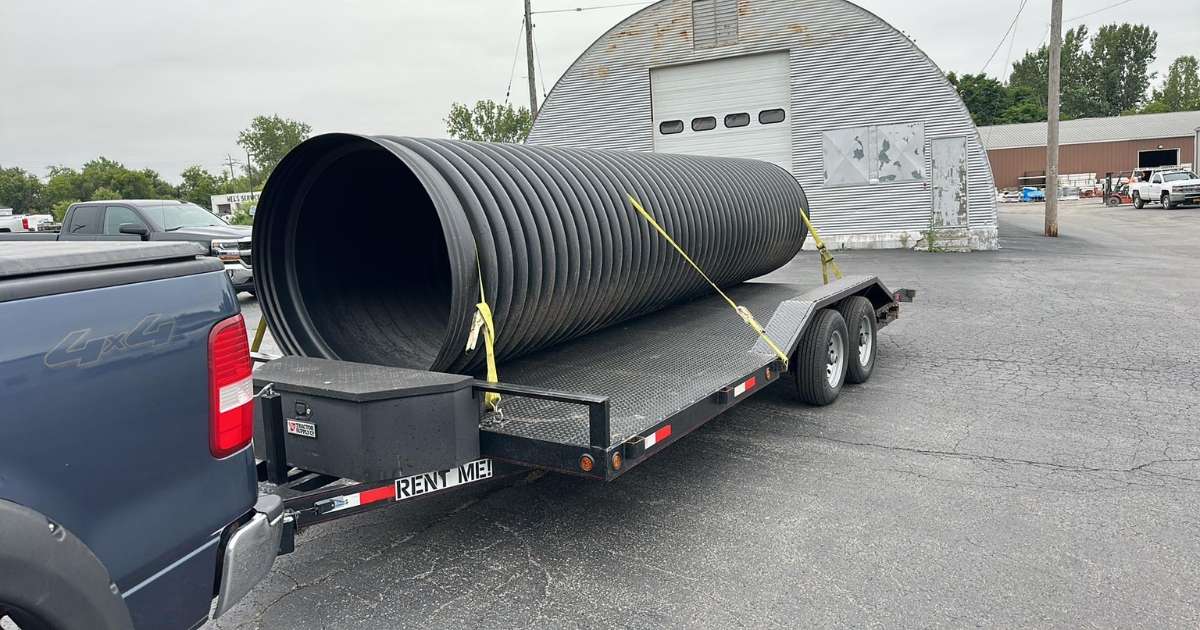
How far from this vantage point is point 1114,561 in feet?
12.9

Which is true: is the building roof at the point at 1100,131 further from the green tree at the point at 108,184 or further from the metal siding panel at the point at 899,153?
the green tree at the point at 108,184

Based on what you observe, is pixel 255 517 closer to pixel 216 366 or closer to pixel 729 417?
pixel 216 366

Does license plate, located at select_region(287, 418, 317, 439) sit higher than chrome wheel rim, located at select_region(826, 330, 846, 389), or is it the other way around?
license plate, located at select_region(287, 418, 317, 439)

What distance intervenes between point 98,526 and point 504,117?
51651 millimetres

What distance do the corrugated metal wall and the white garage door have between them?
45.8 meters

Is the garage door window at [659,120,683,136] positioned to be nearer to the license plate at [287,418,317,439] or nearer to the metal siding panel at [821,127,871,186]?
the metal siding panel at [821,127,871,186]

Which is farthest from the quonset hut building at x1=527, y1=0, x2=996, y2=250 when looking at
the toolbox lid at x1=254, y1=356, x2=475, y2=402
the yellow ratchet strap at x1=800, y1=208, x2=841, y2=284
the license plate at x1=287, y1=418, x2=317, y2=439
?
the license plate at x1=287, y1=418, x2=317, y2=439

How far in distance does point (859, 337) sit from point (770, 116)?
15.3m

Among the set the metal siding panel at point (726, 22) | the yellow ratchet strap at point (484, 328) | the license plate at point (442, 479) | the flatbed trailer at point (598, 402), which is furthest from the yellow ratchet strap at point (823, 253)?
the metal siding panel at point (726, 22)

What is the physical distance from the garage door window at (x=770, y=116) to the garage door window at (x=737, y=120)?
348 mm

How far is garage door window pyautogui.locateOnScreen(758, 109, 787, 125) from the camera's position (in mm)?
21334

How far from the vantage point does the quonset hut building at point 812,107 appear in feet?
63.6

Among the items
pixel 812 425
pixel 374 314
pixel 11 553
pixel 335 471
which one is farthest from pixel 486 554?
pixel 812 425

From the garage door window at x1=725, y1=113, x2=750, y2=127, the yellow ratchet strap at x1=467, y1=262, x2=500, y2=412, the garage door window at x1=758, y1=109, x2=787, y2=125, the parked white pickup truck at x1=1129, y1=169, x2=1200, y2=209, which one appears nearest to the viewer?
the yellow ratchet strap at x1=467, y1=262, x2=500, y2=412
